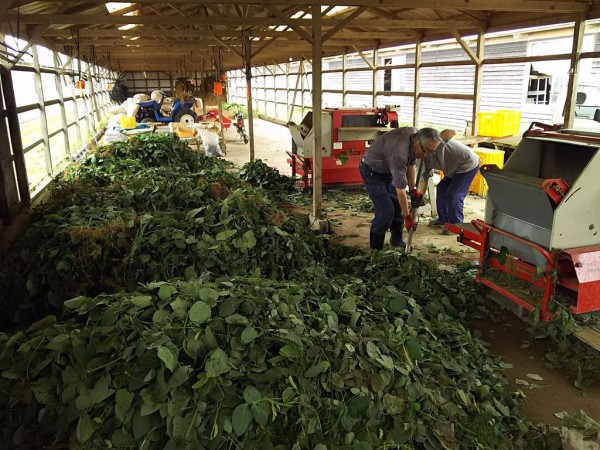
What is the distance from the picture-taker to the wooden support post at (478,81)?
10.4m

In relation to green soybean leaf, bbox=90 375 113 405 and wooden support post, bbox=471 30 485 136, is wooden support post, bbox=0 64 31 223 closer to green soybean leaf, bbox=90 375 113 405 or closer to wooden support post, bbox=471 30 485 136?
green soybean leaf, bbox=90 375 113 405

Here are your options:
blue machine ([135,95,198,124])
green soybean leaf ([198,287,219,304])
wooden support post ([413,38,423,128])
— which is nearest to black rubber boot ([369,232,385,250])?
green soybean leaf ([198,287,219,304])

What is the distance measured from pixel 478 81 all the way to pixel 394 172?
6354 mm

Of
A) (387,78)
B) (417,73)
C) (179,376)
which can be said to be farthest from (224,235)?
(387,78)

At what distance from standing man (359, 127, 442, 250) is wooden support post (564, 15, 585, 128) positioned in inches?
136

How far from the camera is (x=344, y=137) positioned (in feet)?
32.0

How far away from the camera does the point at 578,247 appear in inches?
160

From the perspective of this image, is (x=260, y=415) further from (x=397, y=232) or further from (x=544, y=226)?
(x=397, y=232)

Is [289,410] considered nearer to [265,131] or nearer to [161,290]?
[161,290]

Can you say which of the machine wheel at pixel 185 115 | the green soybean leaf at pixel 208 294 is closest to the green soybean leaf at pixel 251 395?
the green soybean leaf at pixel 208 294

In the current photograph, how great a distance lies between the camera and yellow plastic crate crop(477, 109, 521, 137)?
35.5ft

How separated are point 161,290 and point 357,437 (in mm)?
1624

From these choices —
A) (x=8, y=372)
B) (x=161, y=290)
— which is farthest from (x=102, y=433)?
(x=161, y=290)

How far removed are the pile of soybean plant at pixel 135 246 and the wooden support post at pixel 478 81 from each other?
6662 mm
